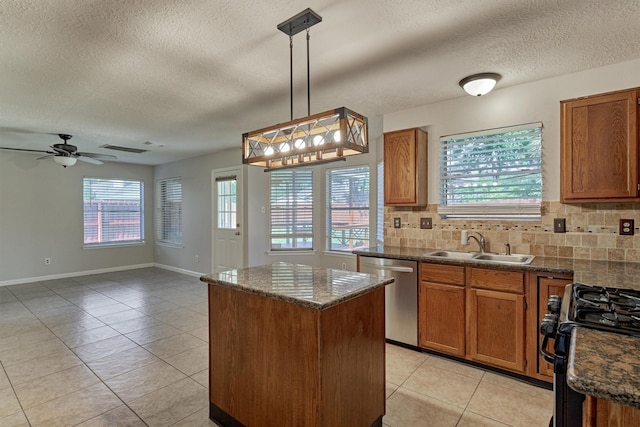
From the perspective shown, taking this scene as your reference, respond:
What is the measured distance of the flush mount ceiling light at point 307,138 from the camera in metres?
1.79

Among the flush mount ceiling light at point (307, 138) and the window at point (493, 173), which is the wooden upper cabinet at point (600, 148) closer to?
the window at point (493, 173)

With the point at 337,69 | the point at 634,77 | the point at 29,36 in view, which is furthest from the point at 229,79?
the point at 634,77

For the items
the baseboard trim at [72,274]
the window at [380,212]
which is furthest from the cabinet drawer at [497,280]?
the baseboard trim at [72,274]

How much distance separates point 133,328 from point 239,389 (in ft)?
7.97

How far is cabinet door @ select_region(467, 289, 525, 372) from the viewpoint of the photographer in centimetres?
251

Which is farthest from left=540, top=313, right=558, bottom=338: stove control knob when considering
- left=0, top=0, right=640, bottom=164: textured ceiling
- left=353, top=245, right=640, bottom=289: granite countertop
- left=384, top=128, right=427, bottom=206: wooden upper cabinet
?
left=384, top=128, right=427, bottom=206: wooden upper cabinet

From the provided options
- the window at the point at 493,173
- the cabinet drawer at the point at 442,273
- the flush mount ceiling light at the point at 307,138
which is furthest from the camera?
the window at the point at 493,173

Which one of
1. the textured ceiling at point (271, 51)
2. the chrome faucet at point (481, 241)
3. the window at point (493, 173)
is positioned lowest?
the chrome faucet at point (481, 241)

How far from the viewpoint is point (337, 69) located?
2.63 m

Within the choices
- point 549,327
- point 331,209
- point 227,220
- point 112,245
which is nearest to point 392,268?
point 549,327

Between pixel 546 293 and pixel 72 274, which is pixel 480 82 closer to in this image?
pixel 546 293

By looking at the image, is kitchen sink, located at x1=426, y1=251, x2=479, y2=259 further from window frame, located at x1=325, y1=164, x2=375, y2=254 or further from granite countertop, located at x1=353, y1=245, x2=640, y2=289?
window frame, located at x1=325, y1=164, x2=375, y2=254

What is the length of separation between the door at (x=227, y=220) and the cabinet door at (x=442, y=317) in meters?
3.43

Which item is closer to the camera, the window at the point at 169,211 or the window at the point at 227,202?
the window at the point at 227,202
